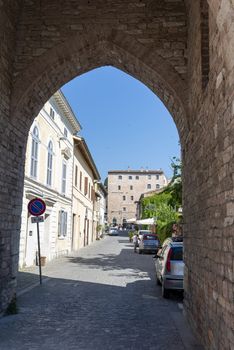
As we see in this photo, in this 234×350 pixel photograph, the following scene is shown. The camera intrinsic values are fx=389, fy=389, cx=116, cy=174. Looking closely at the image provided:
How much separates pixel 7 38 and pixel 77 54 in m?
1.42

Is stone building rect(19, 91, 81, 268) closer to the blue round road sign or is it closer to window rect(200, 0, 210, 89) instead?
the blue round road sign

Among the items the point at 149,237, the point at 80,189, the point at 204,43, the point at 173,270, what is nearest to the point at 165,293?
the point at 173,270

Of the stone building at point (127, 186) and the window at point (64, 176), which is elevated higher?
the stone building at point (127, 186)

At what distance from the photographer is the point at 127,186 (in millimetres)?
95500

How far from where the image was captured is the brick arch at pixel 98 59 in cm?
768

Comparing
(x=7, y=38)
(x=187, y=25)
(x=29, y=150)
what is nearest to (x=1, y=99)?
(x=7, y=38)

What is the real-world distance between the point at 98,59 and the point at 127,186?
8708 centimetres

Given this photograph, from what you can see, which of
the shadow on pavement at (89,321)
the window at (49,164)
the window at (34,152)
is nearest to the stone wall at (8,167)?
the shadow on pavement at (89,321)

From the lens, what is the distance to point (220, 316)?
14.5 ft

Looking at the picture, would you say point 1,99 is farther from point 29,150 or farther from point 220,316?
point 29,150

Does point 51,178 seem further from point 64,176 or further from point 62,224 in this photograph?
point 62,224

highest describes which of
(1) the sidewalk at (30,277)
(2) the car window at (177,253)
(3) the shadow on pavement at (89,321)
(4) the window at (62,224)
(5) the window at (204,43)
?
(5) the window at (204,43)

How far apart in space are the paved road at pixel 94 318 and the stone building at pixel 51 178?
156 inches

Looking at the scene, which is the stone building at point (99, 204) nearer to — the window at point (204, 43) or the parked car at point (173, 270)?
the parked car at point (173, 270)
